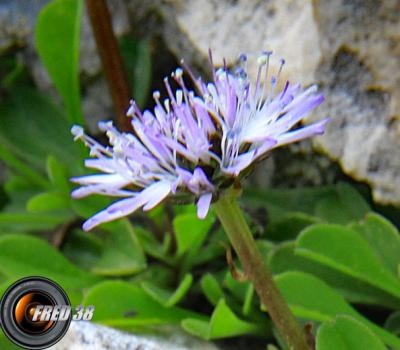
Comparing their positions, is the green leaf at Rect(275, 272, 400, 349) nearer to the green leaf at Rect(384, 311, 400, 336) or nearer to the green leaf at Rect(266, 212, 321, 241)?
the green leaf at Rect(384, 311, 400, 336)

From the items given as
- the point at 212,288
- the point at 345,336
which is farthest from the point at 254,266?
the point at 212,288

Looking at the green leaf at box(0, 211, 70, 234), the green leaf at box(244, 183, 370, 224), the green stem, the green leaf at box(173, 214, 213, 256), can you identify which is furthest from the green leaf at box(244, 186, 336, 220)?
the green stem

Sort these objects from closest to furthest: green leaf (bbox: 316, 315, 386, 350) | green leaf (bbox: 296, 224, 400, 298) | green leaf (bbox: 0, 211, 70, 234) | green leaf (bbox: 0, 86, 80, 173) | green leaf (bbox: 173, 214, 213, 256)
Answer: green leaf (bbox: 316, 315, 386, 350)
green leaf (bbox: 296, 224, 400, 298)
green leaf (bbox: 173, 214, 213, 256)
green leaf (bbox: 0, 211, 70, 234)
green leaf (bbox: 0, 86, 80, 173)

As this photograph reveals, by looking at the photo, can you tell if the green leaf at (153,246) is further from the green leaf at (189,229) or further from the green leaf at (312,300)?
the green leaf at (312,300)

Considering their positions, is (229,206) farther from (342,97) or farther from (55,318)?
(342,97)

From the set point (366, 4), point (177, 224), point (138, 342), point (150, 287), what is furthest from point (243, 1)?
point (138, 342)

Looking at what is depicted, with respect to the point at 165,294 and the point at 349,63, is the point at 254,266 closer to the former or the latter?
the point at 165,294

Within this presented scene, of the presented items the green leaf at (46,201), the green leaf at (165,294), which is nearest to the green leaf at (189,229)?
the green leaf at (165,294)
